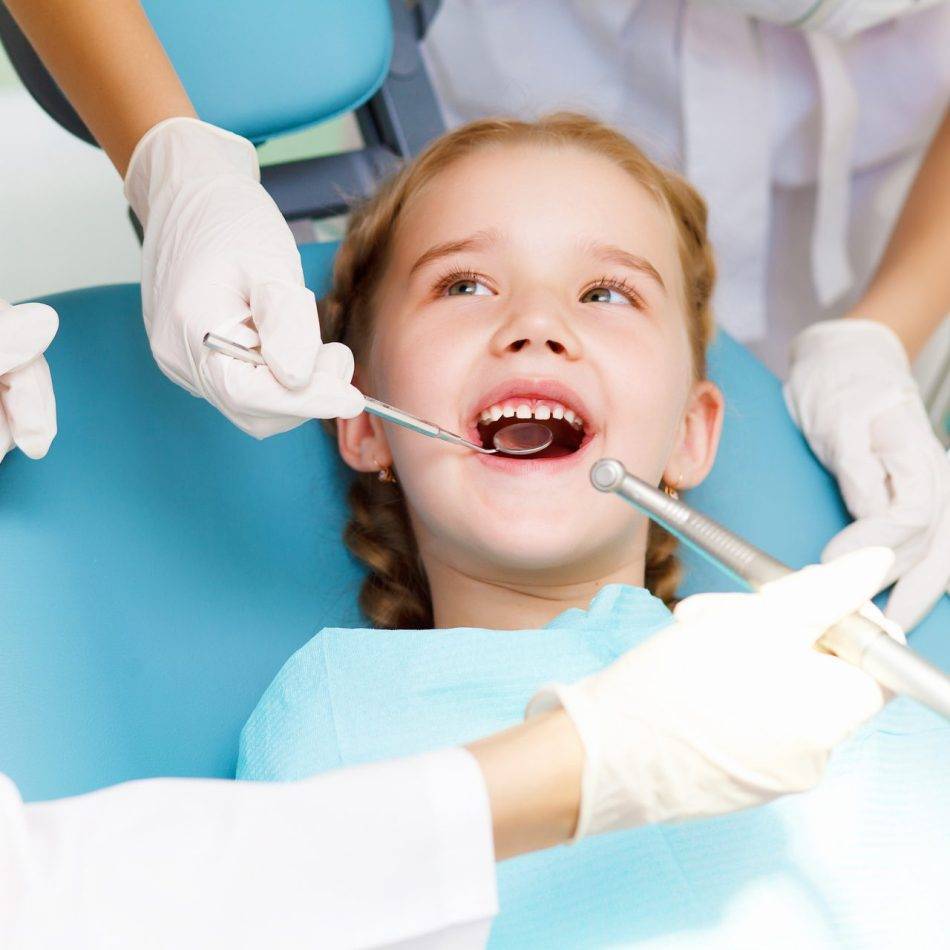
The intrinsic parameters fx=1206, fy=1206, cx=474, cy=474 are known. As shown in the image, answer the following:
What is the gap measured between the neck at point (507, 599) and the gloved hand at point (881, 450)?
0.35 metres

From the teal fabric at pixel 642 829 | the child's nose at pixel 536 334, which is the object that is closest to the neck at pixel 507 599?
the teal fabric at pixel 642 829

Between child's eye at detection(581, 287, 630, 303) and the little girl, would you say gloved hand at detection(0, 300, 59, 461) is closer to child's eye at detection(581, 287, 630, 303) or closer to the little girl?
the little girl

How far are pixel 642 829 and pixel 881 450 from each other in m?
0.75

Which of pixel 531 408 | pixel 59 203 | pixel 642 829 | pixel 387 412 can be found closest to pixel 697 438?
pixel 531 408

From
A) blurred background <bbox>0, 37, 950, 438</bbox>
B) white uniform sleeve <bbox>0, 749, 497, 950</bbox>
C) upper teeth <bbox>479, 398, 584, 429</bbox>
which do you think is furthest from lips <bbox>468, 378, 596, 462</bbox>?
blurred background <bbox>0, 37, 950, 438</bbox>

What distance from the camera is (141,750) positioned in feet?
3.84

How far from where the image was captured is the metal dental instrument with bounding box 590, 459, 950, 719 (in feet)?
2.64

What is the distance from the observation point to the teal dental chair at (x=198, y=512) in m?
1.17

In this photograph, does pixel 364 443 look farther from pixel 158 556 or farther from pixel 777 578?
pixel 777 578

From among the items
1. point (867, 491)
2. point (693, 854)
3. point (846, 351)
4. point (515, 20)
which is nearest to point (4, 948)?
point (693, 854)

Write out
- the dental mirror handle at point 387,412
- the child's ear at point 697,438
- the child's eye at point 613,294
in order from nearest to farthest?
the dental mirror handle at point 387,412, the child's eye at point 613,294, the child's ear at point 697,438

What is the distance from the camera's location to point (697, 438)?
1.52m

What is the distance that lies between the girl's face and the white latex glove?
1.26 ft

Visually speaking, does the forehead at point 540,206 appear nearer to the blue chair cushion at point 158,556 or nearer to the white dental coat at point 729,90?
the blue chair cushion at point 158,556
